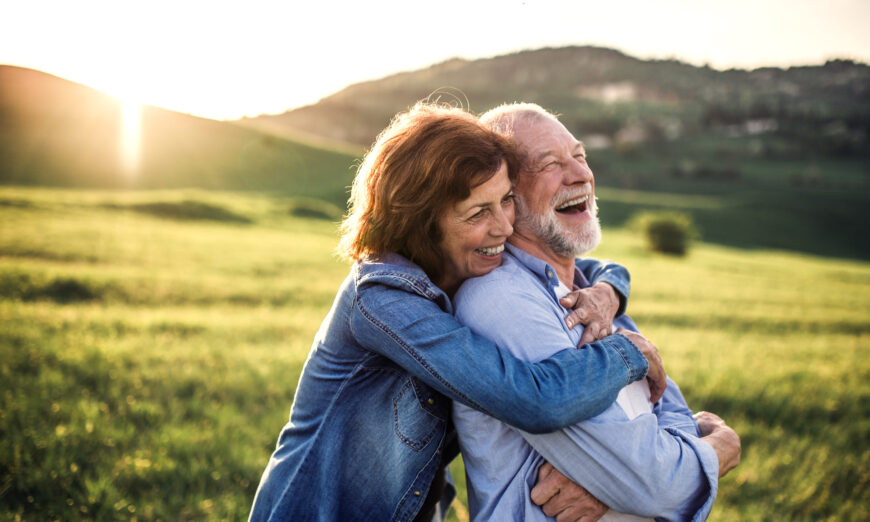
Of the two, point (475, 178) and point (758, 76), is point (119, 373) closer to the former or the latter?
point (475, 178)

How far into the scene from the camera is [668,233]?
3591 centimetres

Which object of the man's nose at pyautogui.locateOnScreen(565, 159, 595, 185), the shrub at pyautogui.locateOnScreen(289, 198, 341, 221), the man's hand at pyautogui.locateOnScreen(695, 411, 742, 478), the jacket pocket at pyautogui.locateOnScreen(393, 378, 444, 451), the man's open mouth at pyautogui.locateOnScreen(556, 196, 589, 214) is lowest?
the shrub at pyautogui.locateOnScreen(289, 198, 341, 221)

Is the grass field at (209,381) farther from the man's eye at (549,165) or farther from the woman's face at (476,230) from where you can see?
the man's eye at (549,165)

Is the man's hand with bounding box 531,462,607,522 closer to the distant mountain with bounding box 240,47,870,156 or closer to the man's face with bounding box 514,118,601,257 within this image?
the man's face with bounding box 514,118,601,257

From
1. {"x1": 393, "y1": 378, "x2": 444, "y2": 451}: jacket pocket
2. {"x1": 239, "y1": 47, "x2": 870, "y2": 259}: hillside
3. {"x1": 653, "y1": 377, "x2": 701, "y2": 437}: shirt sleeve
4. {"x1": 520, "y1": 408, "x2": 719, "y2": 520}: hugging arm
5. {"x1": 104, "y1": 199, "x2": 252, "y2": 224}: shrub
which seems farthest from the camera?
{"x1": 239, "y1": 47, "x2": 870, "y2": 259}: hillside

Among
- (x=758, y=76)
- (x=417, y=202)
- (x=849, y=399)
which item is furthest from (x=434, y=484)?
(x=758, y=76)

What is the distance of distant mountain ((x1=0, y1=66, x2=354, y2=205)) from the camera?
41500 millimetres

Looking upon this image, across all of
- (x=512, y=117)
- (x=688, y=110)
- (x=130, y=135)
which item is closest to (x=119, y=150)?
(x=130, y=135)

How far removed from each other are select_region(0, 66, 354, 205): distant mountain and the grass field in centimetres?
3167

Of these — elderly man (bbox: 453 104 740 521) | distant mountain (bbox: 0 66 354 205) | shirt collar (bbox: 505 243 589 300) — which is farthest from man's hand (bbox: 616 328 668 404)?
distant mountain (bbox: 0 66 354 205)

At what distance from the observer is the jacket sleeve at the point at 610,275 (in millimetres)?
3199

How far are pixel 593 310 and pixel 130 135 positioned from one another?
58.5 metres

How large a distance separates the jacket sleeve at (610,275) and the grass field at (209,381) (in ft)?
7.46

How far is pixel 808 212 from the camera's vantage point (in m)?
62.7
